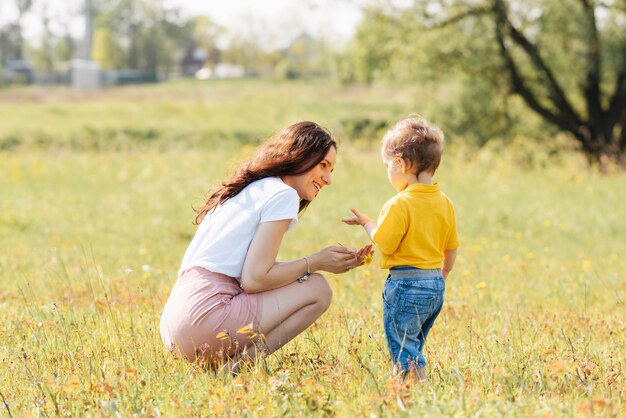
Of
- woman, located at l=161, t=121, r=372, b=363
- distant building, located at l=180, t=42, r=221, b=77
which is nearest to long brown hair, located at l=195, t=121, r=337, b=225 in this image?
woman, located at l=161, t=121, r=372, b=363

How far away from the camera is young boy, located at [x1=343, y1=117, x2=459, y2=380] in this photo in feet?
12.7

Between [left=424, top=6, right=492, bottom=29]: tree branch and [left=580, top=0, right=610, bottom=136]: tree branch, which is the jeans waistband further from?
[left=580, top=0, right=610, bottom=136]: tree branch

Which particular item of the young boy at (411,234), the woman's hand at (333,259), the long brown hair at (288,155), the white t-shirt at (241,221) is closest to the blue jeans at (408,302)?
the young boy at (411,234)

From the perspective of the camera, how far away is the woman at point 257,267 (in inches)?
157

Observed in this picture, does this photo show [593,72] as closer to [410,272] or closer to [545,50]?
[545,50]

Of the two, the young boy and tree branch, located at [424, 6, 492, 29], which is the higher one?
tree branch, located at [424, 6, 492, 29]

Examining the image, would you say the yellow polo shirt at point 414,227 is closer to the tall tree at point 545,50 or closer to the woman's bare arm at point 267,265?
the woman's bare arm at point 267,265

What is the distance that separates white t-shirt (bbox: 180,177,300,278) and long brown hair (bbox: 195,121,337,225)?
3.5 inches

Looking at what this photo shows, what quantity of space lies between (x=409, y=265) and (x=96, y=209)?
870 centimetres

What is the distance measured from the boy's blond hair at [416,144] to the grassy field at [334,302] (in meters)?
0.98

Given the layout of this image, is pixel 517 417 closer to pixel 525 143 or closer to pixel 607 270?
pixel 607 270

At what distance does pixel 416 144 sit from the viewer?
3887 mm

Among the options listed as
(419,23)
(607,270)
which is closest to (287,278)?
(607,270)

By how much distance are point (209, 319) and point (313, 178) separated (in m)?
0.91
